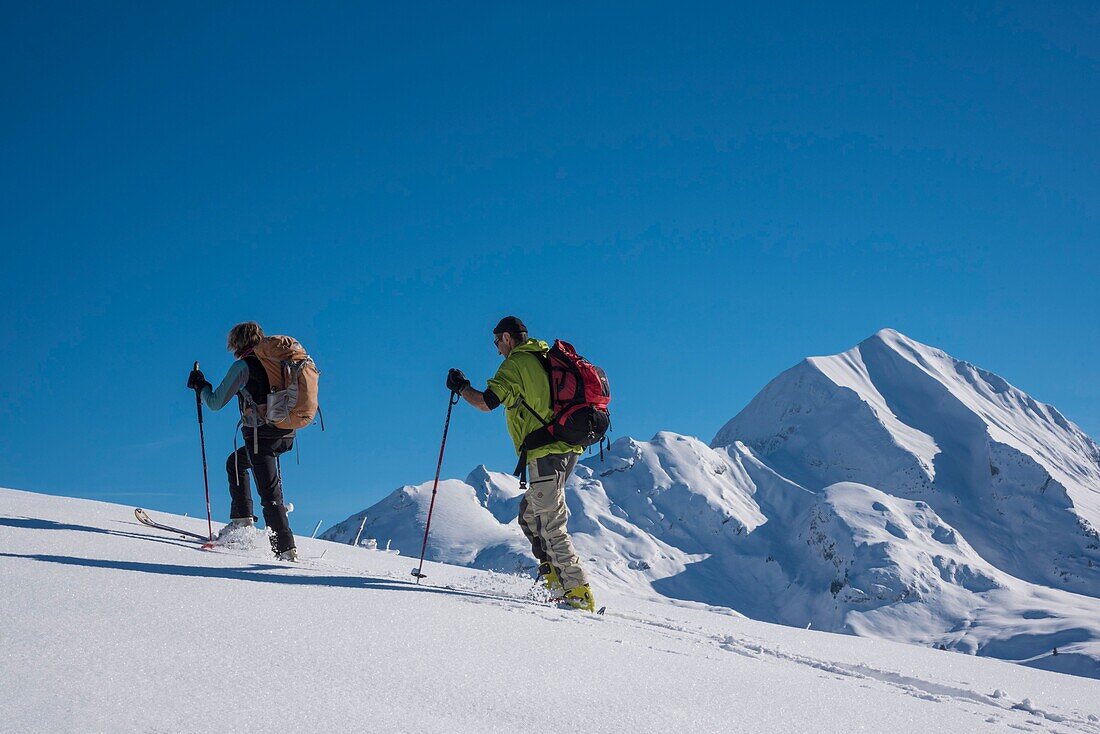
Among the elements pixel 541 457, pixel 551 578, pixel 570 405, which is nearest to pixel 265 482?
pixel 541 457

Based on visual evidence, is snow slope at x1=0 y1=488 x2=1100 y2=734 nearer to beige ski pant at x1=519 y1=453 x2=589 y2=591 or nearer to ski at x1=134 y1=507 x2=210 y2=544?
beige ski pant at x1=519 y1=453 x2=589 y2=591

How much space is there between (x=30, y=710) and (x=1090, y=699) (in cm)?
613

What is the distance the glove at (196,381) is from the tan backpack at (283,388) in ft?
2.00

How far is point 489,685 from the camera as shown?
3.39 meters

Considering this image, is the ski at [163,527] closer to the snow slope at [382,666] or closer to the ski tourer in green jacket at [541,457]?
the snow slope at [382,666]

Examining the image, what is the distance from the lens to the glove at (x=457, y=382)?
6875 millimetres

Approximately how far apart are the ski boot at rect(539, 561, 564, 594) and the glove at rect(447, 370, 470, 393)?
155cm

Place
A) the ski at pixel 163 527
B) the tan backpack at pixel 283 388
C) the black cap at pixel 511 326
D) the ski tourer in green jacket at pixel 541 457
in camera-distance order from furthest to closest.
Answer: the ski at pixel 163 527 → the tan backpack at pixel 283 388 → the black cap at pixel 511 326 → the ski tourer in green jacket at pixel 541 457

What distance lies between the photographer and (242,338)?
7.32 metres

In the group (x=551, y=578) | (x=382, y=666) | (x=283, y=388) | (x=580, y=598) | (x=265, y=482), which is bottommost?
(x=382, y=666)

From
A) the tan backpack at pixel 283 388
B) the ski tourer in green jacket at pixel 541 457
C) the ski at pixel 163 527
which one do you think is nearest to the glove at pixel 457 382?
the ski tourer in green jacket at pixel 541 457

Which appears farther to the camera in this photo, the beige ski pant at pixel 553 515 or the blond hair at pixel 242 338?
the blond hair at pixel 242 338

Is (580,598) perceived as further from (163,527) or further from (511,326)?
(163,527)

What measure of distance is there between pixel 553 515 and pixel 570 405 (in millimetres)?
882
